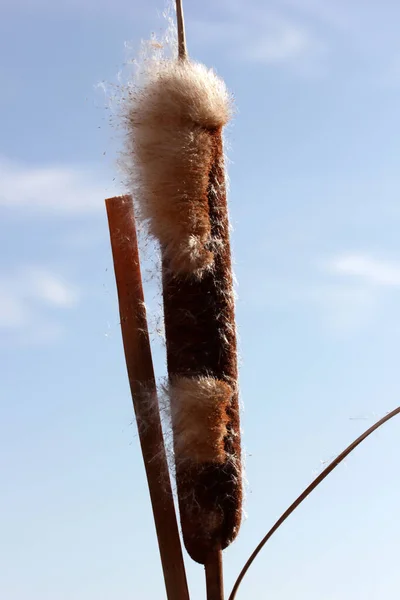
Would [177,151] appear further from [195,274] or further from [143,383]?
[143,383]

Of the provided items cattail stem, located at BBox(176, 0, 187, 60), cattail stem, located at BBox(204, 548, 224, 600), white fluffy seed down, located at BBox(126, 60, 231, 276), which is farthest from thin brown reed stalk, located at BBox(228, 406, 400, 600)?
cattail stem, located at BBox(176, 0, 187, 60)

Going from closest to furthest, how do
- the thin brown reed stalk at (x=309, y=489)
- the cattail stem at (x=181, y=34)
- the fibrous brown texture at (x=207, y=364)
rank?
the thin brown reed stalk at (x=309, y=489) < the fibrous brown texture at (x=207, y=364) < the cattail stem at (x=181, y=34)

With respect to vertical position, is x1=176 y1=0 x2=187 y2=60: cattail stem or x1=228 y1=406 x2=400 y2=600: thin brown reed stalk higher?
x1=176 y1=0 x2=187 y2=60: cattail stem

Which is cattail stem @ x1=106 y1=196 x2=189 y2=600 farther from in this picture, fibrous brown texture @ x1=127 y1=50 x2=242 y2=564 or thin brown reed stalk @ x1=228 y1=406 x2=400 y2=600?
thin brown reed stalk @ x1=228 y1=406 x2=400 y2=600

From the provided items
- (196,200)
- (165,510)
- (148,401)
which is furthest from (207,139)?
(165,510)

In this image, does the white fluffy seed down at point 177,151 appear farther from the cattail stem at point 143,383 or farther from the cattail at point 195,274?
the cattail stem at point 143,383

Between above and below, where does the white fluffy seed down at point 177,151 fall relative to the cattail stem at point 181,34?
below

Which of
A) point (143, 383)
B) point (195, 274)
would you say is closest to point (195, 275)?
point (195, 274)

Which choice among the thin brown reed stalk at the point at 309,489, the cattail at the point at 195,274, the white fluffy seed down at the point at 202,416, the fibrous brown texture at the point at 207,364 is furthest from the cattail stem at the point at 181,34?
the thin brown reed stalk at the point at 309,489
